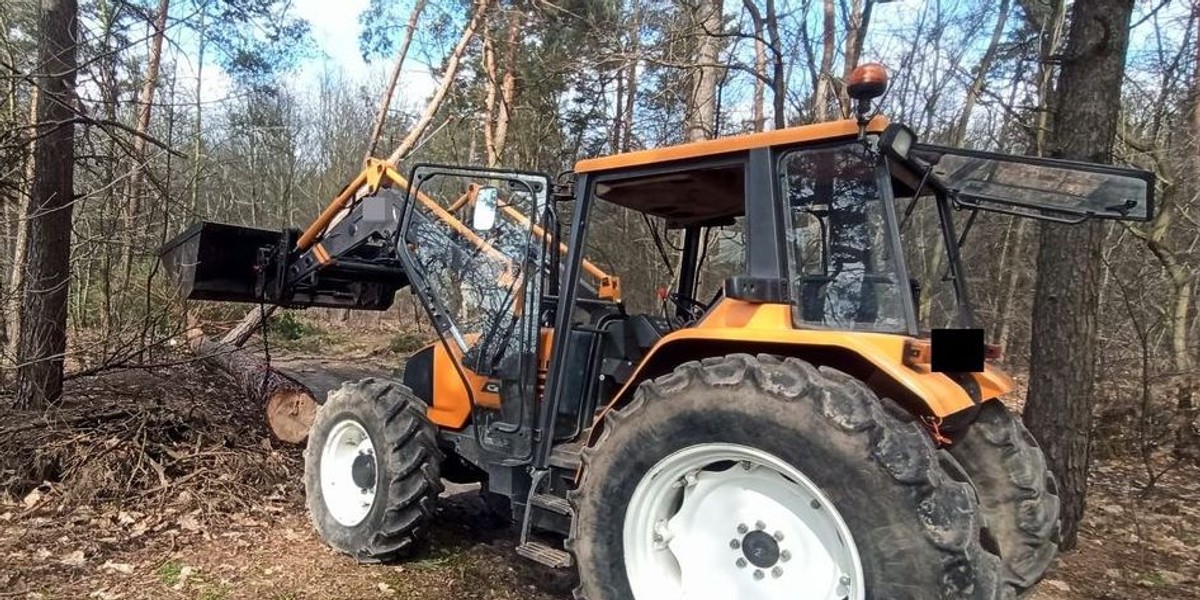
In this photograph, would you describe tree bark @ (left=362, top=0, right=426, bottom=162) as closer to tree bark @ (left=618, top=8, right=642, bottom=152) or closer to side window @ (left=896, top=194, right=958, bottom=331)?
tree bark @ (left=618, top=8, right=642, bottom=152)

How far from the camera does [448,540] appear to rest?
498 centimetres

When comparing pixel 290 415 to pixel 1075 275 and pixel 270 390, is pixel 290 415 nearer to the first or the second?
Answer: pixel 270 390

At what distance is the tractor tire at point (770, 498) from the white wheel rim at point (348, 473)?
1.83 meters

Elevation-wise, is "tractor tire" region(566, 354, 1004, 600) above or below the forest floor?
above

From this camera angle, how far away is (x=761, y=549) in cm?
306

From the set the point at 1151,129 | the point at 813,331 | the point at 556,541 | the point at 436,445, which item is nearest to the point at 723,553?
the point at 813,331

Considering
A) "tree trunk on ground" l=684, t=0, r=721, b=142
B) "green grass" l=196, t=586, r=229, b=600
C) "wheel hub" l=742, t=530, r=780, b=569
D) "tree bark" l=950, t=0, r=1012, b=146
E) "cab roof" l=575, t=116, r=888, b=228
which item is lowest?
"green grass" l=196, t=586, r=229, b=600

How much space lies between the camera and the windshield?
126 inches

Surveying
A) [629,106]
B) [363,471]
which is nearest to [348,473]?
[363,471]

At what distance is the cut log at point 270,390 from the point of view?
661 cm

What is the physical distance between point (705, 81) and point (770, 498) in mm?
9132

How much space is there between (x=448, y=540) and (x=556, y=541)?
112 centimetres

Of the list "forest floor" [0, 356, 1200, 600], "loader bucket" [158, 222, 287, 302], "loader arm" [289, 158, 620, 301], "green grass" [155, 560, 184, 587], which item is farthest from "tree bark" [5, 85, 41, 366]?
"green grass" [155, 560, 184, 587]

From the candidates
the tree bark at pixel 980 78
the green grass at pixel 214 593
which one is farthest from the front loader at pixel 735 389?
A: the tree bark at pixel 980 78
